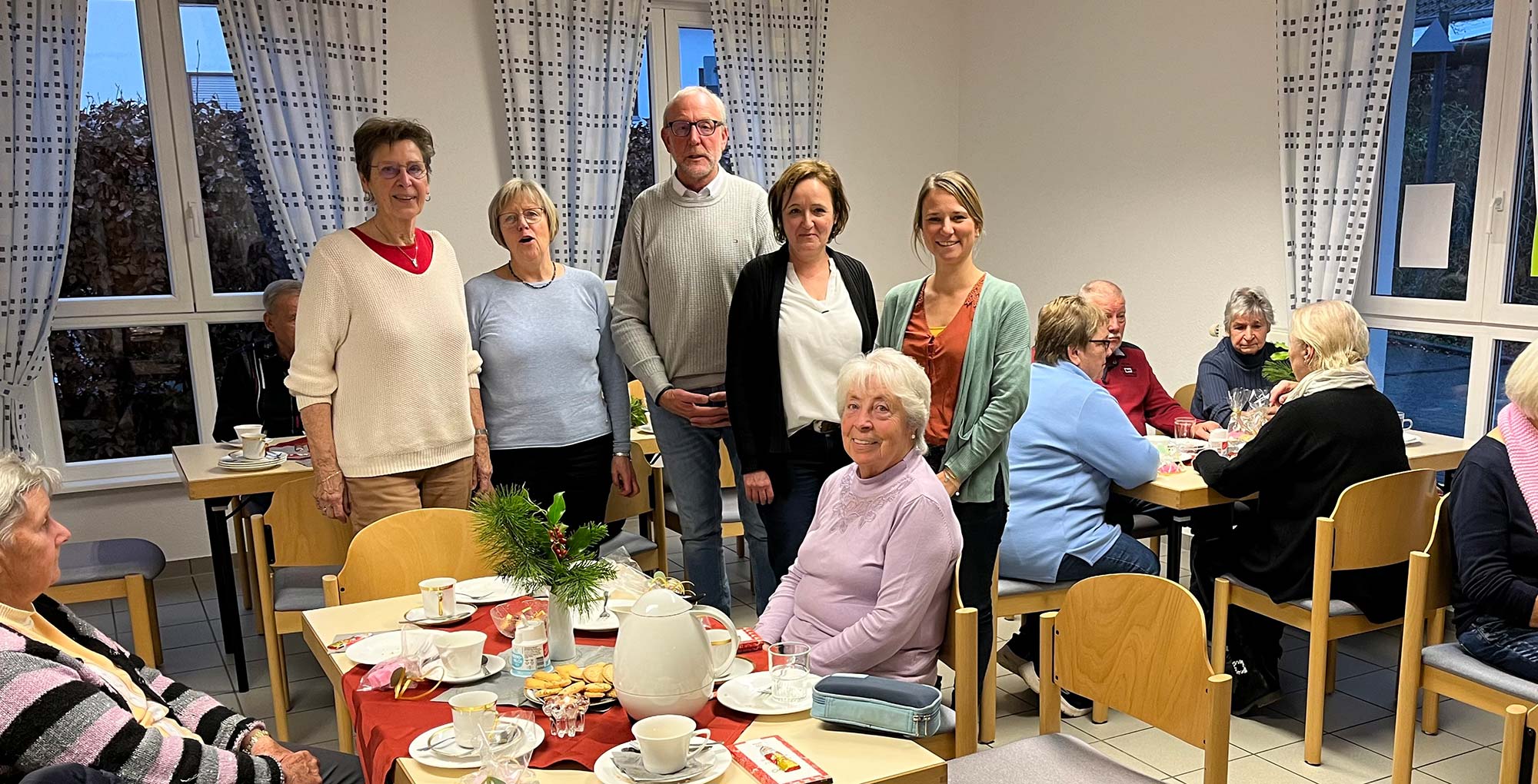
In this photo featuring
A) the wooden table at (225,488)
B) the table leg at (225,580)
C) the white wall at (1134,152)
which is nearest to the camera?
the wooden table at (225,488)

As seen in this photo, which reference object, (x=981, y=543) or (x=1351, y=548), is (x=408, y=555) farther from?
(x=1351, y=548)

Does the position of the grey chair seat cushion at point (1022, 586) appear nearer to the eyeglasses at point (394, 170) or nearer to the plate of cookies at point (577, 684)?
the plate of cookies at point (577, 684)

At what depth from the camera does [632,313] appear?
305 centimetres

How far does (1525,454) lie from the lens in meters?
2.44

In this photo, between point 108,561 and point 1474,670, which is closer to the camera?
point 1474,670

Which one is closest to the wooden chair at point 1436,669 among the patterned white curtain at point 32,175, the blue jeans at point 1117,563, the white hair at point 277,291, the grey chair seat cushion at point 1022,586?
the blue jeans at point 1117,563

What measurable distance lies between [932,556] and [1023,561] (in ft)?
3.44

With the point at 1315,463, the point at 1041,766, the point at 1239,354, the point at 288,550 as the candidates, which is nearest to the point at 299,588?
the point at 288,550

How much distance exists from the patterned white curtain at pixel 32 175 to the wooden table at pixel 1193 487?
4.19m

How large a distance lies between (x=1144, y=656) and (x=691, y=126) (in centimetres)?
173

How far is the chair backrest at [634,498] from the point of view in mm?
3408

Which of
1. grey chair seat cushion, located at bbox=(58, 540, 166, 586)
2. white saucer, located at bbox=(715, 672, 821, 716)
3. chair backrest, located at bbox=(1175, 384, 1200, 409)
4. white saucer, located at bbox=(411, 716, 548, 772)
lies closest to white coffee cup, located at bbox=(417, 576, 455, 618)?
white saucer, located at bbox=(411, 716, 548, 772)

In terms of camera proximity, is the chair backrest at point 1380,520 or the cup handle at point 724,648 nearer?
the cup handle at point 724,648

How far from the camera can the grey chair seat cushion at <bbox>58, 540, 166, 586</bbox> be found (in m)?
3.25
